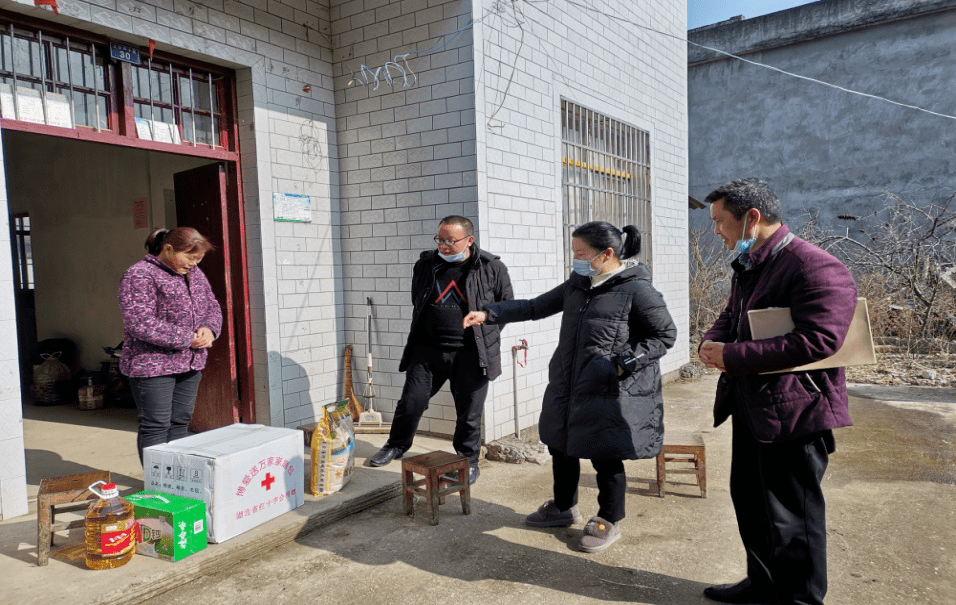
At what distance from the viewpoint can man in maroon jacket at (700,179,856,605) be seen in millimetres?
2291

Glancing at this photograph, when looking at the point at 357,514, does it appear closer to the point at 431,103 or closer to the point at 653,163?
the point at 431,103

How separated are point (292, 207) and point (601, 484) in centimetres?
315

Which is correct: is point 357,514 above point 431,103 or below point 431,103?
below

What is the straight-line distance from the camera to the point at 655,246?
777 centimetres

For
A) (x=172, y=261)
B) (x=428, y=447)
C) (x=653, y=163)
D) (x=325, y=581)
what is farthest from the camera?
(x=653, y=163)

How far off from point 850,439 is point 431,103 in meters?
4.35

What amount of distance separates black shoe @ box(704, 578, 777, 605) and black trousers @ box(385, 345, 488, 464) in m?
1.92

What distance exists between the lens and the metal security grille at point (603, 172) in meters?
6.19

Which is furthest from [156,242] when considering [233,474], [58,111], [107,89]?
[233,474]

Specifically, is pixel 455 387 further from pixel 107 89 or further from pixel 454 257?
pixel 107 89

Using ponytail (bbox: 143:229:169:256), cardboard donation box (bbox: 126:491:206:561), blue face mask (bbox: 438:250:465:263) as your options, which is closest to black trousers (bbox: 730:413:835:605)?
blue face mask (bbox: 438:250:465:263)

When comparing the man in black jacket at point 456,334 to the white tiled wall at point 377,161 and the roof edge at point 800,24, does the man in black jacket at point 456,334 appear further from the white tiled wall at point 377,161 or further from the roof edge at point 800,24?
the roof edge at point 800,24

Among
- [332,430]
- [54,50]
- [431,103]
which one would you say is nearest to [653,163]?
[431,103]

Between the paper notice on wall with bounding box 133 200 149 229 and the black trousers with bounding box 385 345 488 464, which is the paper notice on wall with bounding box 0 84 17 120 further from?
the paper notice on wall with bounding box 133 200 149 229
